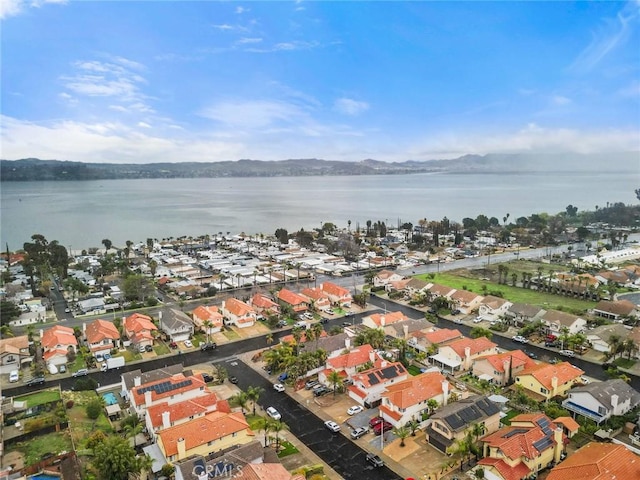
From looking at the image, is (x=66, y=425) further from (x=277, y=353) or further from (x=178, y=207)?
(x=178, y=207)

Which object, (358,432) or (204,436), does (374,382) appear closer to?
(358,432)

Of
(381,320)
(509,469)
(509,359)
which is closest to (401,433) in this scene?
(509,469)

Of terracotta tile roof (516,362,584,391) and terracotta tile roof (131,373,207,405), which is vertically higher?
terracotta tile roof (516,362,584,391)

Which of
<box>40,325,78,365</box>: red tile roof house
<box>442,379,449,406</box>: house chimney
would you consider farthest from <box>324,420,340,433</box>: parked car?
<box>40,325,78,365</box>: red tile roof house

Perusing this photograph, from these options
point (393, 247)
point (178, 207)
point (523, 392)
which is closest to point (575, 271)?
point (393, 247)

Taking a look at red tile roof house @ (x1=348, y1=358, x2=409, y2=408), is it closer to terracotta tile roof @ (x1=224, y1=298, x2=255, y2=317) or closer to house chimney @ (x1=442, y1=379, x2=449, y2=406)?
house chimney @ (x1=442, y1=379, x2=449, y2=406)

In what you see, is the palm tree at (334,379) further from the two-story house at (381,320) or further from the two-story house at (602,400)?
the two-story house at (602,400)

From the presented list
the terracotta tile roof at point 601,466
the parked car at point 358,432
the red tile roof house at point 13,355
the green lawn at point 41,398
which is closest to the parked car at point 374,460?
the parked car at point 358,432
